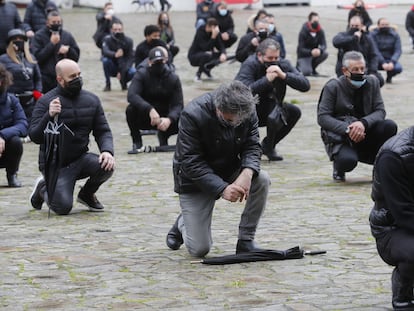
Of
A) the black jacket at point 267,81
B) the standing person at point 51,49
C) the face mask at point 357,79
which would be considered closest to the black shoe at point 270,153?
the black jacket at point 267,81

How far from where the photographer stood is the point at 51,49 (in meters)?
18.4

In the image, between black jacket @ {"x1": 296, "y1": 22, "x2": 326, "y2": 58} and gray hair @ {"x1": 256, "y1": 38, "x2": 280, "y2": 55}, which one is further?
black jacket @ {"x1": 296, "y1": 22, "x2": 326, "y2": 58}

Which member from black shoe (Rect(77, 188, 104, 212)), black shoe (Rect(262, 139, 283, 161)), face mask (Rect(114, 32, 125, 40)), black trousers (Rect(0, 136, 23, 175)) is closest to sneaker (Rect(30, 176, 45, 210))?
black shoe (Rect(77, 188, 104, 212))

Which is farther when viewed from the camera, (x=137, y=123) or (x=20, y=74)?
(x=20, y=74)

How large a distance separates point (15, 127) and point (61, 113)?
2.22m

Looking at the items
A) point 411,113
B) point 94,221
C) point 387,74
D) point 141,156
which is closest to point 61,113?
point 94,221

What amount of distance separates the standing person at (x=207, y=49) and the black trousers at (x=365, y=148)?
1197 centimetres

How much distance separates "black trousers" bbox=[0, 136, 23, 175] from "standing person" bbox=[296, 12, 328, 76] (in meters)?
12.5

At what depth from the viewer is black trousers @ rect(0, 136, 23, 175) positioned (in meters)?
13.1

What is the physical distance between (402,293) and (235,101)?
187 centimetres

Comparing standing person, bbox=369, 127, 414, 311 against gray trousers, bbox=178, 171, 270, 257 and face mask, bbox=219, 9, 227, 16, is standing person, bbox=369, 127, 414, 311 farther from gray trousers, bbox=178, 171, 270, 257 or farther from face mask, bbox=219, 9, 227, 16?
face mask, bbox=219, 9, 227, 16

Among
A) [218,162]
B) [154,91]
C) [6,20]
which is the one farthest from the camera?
[6,20]

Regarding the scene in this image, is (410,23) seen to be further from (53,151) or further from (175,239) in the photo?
(175,239)

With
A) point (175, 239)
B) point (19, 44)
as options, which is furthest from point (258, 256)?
point (19, 44)
